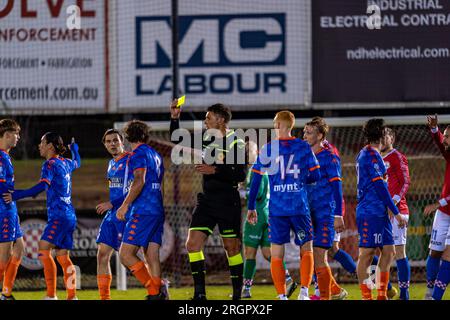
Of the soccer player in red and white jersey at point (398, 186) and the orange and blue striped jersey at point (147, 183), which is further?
the soccer player in red and white jersey at point (398, 186)

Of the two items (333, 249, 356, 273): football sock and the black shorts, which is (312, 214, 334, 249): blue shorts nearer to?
the black shorts

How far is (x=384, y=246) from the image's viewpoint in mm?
9594

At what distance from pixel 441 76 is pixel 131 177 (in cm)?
774

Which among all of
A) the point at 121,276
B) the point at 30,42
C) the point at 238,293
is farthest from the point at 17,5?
the point at 238,293

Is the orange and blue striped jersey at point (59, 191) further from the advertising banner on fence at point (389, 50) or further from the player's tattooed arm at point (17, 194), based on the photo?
the advertising banner on fence at point (389, 50)

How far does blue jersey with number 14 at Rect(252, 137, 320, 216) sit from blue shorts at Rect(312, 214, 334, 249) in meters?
0.50

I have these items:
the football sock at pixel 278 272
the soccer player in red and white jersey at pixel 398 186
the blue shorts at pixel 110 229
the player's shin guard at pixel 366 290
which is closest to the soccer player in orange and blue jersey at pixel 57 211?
the blue shorts at pixel 110 229

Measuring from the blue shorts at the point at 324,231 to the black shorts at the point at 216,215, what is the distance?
846 millimetres

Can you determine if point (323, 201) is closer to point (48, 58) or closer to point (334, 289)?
point (334, 289)

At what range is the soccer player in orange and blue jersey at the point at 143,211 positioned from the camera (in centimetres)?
948

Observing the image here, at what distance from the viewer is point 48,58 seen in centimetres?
1677

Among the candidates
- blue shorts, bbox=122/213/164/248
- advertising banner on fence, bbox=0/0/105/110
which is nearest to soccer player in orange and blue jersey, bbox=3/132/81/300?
blue shorts, bbox=122/213/164/248

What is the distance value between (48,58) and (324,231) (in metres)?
8.55

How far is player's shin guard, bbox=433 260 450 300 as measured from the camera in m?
9.39
